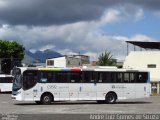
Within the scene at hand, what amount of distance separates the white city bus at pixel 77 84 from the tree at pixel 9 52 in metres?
51.2

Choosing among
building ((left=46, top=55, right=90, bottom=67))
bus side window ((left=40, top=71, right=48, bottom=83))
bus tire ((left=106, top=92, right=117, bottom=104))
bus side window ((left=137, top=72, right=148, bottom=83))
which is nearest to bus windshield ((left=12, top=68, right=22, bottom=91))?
bus side window ((left=40, top=71, right=48, bottom=83))

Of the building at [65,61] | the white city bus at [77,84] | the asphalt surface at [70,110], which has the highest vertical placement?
the building at [65,61]

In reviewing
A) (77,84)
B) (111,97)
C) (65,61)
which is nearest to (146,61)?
(111,97)

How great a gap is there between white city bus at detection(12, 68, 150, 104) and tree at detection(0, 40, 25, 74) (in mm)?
51172

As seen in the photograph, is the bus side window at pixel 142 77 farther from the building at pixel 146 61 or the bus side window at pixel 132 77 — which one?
the building at pixel 146 61

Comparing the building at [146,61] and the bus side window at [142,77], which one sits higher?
the building at [146,61]

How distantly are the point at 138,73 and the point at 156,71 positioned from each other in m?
32.7

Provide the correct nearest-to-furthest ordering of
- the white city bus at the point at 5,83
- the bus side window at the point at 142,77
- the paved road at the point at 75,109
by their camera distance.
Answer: the paved road at the point at 75,109
the bus side window at the point at 142,77
the white city bus at the point at 5,83

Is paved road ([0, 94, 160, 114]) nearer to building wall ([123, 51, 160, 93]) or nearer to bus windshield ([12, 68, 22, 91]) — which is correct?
bus windshield ([12, 68, 22, 91])

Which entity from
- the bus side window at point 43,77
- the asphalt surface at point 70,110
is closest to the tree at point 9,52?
the bus side window at point 43,77

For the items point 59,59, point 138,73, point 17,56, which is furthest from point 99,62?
point 138,73

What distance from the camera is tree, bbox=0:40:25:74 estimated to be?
288 feet

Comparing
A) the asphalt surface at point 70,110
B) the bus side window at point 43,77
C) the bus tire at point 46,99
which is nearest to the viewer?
the asphalt surface at point 70,110

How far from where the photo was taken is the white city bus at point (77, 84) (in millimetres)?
35281
